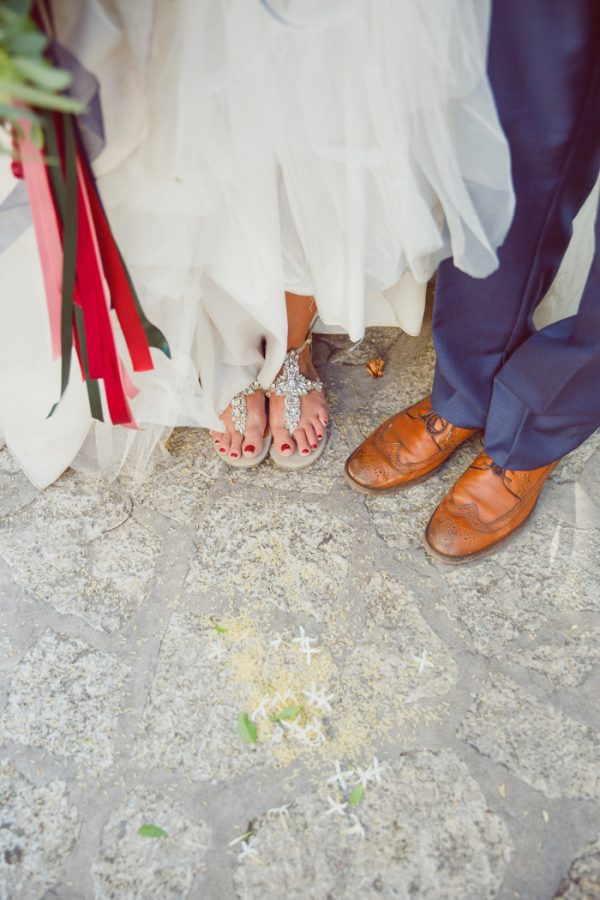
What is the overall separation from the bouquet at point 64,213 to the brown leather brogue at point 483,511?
64 centimetres

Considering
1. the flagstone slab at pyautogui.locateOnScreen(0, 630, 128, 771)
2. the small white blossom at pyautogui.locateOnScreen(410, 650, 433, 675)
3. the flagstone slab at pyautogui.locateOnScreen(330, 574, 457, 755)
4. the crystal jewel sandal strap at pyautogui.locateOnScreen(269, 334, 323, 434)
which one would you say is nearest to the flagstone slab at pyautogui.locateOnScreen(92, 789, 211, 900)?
the flagstone slab at pyautogui.locateOnScreen(0, 630, 128, 771)

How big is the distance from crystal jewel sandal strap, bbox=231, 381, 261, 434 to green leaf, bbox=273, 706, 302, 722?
2.04 ft

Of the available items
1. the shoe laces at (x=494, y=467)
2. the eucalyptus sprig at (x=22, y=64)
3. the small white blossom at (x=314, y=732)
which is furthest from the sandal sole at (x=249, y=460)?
the eucalyptus sprig at (x=22, y=64)

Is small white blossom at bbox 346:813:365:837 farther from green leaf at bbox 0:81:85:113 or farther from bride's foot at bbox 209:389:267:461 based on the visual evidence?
green leaf at bbox 0:81:85:113

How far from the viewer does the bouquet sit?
27.8 inches

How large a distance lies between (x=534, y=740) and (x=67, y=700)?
2.71 ft

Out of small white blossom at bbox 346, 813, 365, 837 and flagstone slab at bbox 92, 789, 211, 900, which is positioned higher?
small white blossom at bbox 346, 813, 365, 837

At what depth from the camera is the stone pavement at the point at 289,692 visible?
1.08m

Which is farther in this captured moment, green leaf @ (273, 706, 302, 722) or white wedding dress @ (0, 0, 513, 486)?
green leaf @ (273, 706, 302, 722)

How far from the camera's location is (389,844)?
109 centimetres

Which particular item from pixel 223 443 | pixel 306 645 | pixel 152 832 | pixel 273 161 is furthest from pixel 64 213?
pixel 152 832

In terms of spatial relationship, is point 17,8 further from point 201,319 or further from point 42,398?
point 42,398

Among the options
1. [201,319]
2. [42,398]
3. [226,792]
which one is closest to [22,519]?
[42,398]

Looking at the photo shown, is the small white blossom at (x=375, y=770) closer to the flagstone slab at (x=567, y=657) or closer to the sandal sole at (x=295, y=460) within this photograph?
the flagstone slab at (x=567, y=657)
